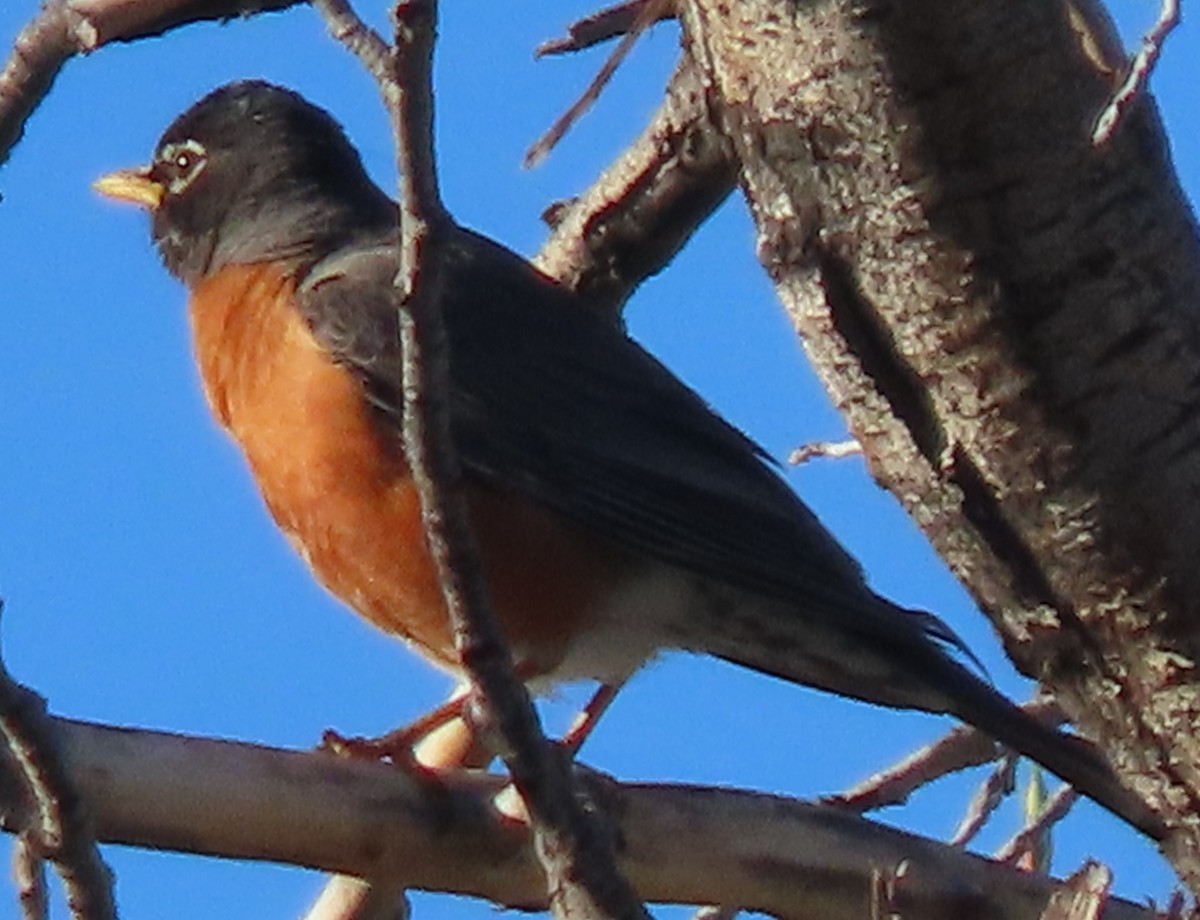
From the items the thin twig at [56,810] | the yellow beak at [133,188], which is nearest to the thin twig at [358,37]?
the thin twig at [56,810]

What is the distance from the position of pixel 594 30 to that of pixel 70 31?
0.78m

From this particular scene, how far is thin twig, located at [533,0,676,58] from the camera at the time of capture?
356 centimetres

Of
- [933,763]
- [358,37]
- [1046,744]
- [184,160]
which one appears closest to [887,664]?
[933,763]

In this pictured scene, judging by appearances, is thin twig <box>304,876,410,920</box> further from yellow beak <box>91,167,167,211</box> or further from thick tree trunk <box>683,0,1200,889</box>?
yellow beak <box>91,167,167,211</box>

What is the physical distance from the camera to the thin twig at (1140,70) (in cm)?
230

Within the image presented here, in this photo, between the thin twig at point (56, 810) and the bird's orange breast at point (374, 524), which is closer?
the thin twig at point (56, 810)

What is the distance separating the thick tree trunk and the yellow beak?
2810 millimetres

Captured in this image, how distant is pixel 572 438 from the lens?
4320 mm

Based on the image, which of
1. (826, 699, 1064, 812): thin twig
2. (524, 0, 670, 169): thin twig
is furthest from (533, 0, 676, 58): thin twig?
(826, 699, 1064, 812): thin twig

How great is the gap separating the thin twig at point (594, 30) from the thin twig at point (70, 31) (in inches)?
20.7

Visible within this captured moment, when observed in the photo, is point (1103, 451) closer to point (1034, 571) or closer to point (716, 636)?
point (1034, 571)

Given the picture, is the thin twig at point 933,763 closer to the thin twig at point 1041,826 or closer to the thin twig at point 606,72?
the thin twig at point 1041,826

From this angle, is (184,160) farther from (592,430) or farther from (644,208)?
(592,430)

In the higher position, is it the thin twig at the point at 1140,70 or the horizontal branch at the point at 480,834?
the thin twig at the point at 1140,70
